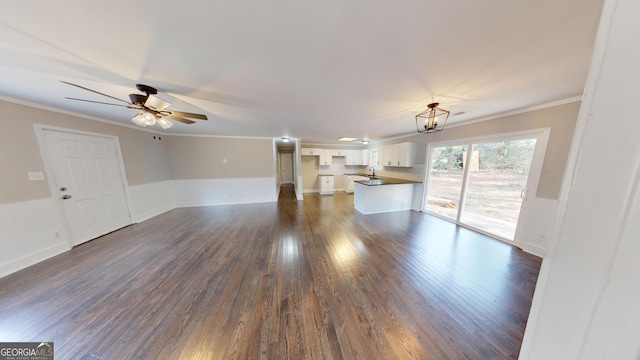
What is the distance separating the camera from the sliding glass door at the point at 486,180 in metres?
2.93

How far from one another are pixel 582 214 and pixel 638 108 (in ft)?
0.62

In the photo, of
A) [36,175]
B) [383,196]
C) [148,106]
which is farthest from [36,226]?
[383,196]

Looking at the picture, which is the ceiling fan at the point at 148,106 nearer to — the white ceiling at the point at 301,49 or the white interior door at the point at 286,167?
the white ceiling at the point at 301,49

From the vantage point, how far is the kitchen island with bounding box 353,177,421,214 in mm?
4500

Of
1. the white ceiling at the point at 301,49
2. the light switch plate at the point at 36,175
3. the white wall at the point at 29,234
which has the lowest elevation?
the white wall at the point at 29,234

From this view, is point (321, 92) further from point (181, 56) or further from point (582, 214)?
point (582, 214)

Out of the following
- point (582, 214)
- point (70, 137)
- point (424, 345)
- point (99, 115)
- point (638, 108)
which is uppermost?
point (99, 115)

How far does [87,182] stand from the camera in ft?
10.5

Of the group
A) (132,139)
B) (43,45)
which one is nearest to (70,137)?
(132,139)

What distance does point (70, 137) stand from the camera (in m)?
2.98

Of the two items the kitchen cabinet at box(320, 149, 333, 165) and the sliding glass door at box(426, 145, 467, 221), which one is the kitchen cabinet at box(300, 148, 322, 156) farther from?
the sliding glass door at box(426, 145, 467, 221)

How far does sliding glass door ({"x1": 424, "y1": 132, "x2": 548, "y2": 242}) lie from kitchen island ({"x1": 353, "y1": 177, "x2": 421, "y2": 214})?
619 millimetres

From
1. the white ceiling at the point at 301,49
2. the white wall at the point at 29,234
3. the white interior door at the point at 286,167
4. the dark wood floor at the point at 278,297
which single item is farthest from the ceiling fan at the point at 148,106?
the white interior door at the point at 286,167

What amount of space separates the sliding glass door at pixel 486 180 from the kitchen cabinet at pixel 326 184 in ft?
11.2
